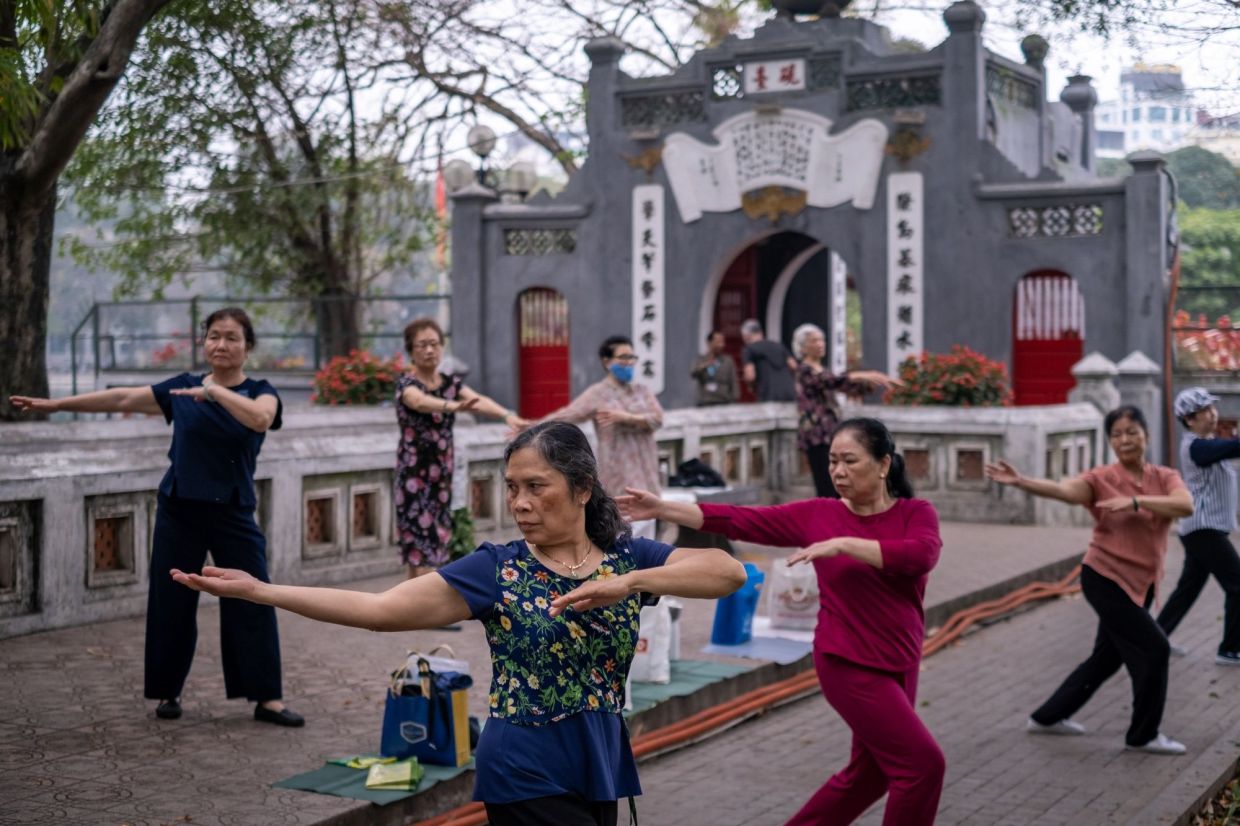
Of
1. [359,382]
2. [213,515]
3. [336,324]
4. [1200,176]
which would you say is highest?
[1200,176]

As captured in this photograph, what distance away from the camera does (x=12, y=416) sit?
1151 cm

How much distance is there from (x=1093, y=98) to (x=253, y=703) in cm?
2261

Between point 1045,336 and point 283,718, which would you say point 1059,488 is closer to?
point 283,718

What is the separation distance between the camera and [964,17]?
2127 cm

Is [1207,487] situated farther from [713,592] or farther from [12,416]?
[12,416]

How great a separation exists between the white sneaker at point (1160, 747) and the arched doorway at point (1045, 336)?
14.2 meters

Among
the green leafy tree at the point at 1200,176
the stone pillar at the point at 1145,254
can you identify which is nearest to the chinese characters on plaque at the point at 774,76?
the stone pillar at the point at 1145,254

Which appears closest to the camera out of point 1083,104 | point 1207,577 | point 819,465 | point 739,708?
point 739,708

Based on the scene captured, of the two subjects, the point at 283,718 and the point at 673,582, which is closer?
the point at 673,582

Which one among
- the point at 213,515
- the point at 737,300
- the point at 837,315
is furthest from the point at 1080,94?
the point at 213,515

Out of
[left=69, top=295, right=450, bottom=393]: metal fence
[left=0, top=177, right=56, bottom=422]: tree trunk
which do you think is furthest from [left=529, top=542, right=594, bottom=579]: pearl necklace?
[left=69, top=295, right=450, bottom=393]: metal fence

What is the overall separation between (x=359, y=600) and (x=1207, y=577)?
7.43 m

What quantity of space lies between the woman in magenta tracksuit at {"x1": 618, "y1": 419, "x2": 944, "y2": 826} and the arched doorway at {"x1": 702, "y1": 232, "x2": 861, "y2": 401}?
17994 millimetres

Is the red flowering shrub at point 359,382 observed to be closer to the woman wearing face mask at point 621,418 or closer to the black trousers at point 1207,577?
the woman wearing face mask at point 621,418
